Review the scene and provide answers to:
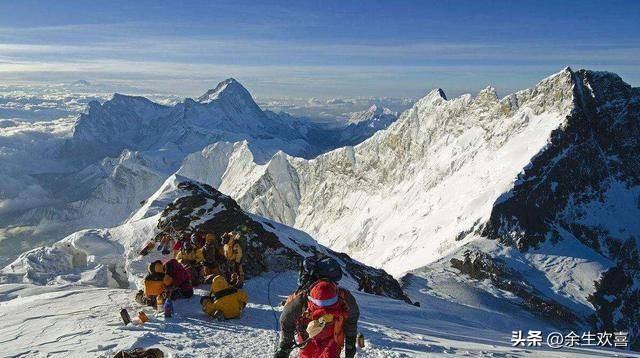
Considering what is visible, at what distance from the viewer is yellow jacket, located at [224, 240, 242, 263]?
23.3 meters

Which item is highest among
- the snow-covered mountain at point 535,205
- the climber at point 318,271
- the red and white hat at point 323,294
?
the climber at point 318,271

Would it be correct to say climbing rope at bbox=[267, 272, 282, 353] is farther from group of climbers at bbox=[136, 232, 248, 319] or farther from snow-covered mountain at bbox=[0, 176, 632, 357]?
group of climbers at bbox=[136, 232, 248, 319]

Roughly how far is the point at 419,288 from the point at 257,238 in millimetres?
37433

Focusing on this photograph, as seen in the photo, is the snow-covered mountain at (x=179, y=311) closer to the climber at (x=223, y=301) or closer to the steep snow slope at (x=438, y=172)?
the climber at (x=223, y=301)

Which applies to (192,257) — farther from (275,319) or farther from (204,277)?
(275,319)

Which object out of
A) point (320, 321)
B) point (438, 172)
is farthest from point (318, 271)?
point (438, 172)

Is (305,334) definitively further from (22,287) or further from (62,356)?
(22,287)

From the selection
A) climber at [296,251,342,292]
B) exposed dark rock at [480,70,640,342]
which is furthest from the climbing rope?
exposed dark rock at [480,70,640,342]

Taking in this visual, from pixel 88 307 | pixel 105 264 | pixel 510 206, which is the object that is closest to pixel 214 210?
pixel 105 264

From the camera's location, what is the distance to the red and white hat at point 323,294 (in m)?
9.45

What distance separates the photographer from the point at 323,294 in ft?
31.0

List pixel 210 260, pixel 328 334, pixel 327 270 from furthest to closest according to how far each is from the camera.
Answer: pixel 210 260
pixel 328 334
pixel 327 270

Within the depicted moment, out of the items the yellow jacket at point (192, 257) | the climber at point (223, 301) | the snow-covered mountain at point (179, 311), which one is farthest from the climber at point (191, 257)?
the climber at point (223, 301)

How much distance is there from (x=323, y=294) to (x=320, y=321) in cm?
55
